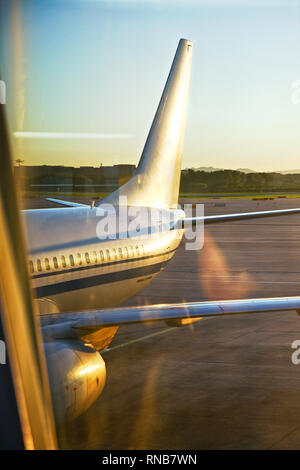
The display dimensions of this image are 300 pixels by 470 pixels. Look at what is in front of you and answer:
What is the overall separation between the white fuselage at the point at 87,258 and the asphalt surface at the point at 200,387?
58.5 inches

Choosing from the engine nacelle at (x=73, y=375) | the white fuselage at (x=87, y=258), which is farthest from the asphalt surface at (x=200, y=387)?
the white fuselage at (x=87, y=258)

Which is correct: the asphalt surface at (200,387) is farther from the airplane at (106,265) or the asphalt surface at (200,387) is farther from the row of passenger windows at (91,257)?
the row of passenger windows at (91,257)

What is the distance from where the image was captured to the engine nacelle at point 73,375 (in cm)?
671

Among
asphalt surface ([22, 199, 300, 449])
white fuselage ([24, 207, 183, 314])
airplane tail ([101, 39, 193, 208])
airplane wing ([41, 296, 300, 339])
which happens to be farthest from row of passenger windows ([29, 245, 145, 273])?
airplane tail ([101, 39, 193, 208])

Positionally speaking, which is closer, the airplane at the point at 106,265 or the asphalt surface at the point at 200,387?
the airplane at the point at 106,265

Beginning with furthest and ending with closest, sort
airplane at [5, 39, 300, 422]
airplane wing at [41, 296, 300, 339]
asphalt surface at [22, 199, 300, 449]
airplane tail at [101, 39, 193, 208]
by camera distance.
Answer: airplane tail at [101, 39, 193, 208] < asphalt surface at [22, 199, 300, 449] < airplane wing at [41, 296, 300, 339] < airplane at [5, 39, 300, 422]

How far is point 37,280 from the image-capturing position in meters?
10.2

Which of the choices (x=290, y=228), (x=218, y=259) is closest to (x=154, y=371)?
(x=218, y=259)

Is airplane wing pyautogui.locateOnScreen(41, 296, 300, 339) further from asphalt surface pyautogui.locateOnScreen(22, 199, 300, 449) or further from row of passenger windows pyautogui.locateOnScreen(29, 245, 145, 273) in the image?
row of passenger windows pyautogui.locateOnScreen(29, 245, 145, 273)

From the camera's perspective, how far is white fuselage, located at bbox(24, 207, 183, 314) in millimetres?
10820

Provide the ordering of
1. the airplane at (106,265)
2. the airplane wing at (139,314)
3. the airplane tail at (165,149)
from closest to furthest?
the airplane at (106,265), the airplane wing at (139,314), the airplane tail at (165,149)
